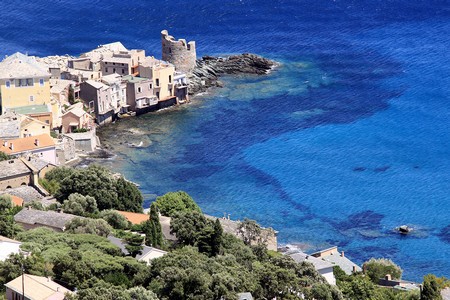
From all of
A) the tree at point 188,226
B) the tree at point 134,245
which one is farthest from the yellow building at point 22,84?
the tree at point 134,245

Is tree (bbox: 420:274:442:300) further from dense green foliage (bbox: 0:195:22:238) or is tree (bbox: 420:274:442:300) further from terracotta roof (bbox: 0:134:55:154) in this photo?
terracotta roof (bbox: 0:134:55:154)

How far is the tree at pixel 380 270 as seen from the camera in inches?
2808

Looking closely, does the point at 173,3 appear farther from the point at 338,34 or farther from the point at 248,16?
the point at 338,34

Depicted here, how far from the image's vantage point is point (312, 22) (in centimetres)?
14725

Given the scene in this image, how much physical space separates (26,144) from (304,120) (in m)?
33.6

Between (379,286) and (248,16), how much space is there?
285ft

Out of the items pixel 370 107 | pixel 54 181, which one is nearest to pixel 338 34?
pixel 370 107

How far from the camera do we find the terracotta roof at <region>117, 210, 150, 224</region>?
71.8 m

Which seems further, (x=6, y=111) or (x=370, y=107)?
(x=370, y=107)

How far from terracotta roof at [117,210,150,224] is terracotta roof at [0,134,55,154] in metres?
14.5

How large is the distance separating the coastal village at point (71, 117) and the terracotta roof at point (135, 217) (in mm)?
69

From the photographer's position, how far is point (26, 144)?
84.8m

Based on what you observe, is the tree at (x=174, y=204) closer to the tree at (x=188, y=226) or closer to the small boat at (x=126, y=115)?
the tree at (x=188, y=226)

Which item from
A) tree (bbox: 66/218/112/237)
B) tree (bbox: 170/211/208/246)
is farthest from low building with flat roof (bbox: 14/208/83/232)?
tree (bbox: 170/211/208/246)
